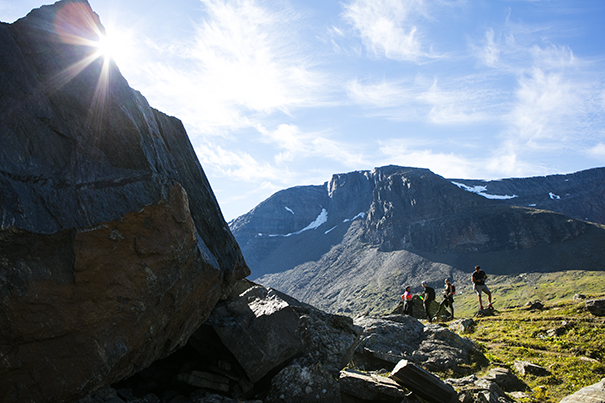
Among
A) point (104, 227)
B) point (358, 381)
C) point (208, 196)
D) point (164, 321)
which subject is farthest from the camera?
point (208, 196)

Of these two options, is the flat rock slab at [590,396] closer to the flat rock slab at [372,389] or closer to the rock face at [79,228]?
the flat rock slab at [372,389]

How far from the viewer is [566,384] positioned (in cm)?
1157

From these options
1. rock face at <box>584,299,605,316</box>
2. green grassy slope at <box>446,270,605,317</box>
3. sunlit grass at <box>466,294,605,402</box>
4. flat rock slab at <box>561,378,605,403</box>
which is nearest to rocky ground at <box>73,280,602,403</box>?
sunlit grass at <box>466,294,605,402</box>

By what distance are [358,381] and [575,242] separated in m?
236

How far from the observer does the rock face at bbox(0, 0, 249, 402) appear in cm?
675

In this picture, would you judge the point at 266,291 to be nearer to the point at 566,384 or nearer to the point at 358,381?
the point at 358,381

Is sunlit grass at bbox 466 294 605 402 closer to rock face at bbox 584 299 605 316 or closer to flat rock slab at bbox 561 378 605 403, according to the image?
rock face at bbox 584 299 605 316

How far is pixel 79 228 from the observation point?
7230 mm

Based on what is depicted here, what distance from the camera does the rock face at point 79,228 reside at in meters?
6.75

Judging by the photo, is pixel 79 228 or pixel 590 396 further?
pixel 590 396

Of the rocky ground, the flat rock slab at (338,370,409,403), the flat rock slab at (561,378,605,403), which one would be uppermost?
the rocky ground

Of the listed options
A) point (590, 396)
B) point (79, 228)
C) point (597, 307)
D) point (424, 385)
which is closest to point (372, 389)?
point (424, 385)

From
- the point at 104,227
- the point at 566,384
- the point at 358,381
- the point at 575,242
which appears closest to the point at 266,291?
the point at 358,381

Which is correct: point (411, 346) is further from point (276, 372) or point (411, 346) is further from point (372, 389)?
A: point (276, 372)
